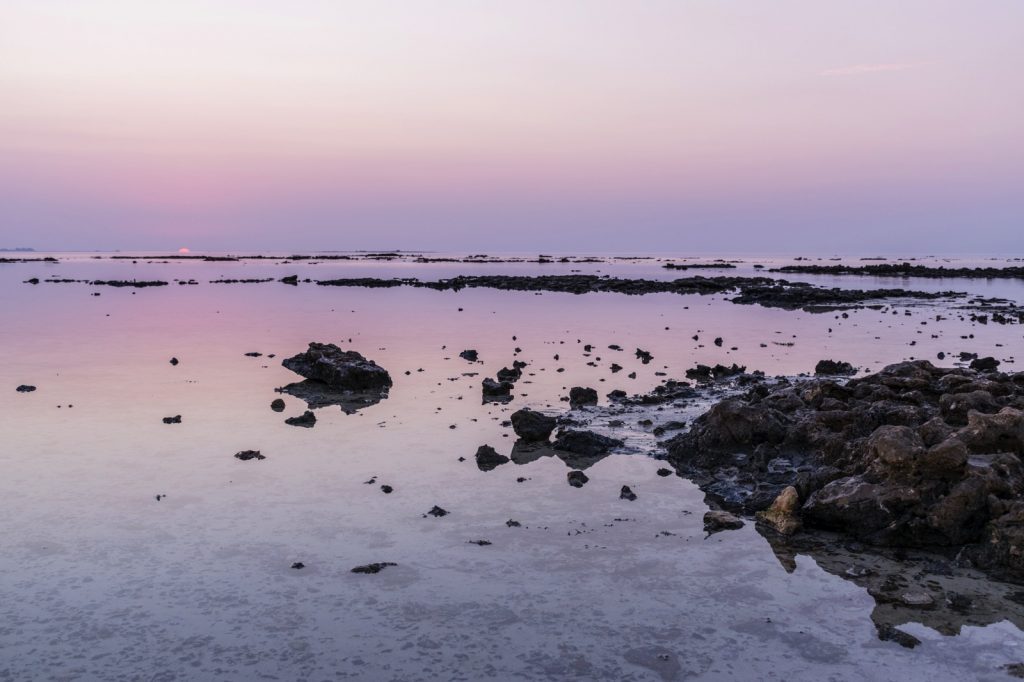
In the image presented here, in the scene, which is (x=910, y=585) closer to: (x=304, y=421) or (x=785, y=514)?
(x=785, y=514)

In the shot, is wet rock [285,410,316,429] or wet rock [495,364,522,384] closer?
wet rock [285,410,316,429]

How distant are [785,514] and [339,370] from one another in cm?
1503

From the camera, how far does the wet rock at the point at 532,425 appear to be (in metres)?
16.3

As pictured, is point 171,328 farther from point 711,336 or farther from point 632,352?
point 711,336

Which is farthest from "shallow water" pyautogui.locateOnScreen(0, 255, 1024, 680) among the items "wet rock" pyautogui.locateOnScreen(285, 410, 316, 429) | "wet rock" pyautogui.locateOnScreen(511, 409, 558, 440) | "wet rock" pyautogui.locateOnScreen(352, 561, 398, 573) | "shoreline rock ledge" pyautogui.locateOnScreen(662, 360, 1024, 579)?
"shoreline rock ledge" pyautogui.locateOnScreen(662, 360, 1024, 579)

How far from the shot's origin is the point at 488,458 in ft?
48.5

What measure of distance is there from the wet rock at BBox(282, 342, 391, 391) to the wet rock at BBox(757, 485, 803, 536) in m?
13.6

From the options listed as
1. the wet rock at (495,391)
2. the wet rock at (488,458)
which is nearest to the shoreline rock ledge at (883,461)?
the wet rock at (488,458)

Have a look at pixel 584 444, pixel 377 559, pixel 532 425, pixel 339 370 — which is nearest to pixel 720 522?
pixel 584 444

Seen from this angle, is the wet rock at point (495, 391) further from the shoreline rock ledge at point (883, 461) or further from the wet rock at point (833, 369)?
the wet rock at point (833, 369)

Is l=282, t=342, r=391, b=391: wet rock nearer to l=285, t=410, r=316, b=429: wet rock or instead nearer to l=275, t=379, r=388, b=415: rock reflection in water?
l=275, t=379, r=388, b=415: rock reflection in water

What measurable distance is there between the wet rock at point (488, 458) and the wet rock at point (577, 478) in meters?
1.63

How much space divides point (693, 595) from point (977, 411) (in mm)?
7995

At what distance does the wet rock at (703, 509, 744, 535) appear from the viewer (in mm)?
11445
